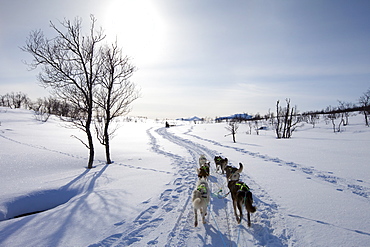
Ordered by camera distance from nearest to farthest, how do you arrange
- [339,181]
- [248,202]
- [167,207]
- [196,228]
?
[248,202] → [196,228] → [167,207] → [339,181]

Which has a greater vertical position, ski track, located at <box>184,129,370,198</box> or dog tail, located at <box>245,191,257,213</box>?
dog tail, located at <box>245,191,257,213</box>

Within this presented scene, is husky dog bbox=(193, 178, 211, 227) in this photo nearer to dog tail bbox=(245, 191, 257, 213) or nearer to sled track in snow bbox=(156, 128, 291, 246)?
sled track in snow bbox=(156, 128, 291, 246)

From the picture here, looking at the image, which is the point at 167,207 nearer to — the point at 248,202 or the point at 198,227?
the point at 198,227

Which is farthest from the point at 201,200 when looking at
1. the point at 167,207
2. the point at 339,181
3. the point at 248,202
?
the point at 339,181

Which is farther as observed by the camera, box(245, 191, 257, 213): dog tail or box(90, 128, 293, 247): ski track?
box(245, 191, 257, 213): dog tail

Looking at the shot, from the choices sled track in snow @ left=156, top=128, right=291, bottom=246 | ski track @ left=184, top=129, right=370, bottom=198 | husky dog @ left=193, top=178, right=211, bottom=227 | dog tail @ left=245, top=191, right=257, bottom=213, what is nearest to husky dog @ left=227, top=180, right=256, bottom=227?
dog tail @ left=245, top=191, right=257, bottom=213

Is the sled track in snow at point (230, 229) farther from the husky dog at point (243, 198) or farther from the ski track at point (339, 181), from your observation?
the ski track at point (339, 181)

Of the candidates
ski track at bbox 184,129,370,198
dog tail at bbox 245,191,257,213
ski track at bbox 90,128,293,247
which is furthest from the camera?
ski track at bbox 184,129,370,198

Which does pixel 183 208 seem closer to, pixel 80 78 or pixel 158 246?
pixel 158 246

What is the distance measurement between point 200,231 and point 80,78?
9237mm

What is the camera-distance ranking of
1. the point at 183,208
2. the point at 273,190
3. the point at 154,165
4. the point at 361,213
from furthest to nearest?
the point at 154,165
the point at 273,190
the point at 183,208
the point at 361,213

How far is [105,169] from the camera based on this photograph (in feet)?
30.0

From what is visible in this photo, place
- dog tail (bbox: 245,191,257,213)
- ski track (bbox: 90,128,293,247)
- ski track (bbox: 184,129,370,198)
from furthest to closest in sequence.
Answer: ski track (bbox: 184,129,370,198)
dog tail (bbox: 245,191,257,213)
ski track (bbox: 90,128,293,247)

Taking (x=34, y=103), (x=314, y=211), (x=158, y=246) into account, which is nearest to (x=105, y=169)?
(x=158, y=246)
